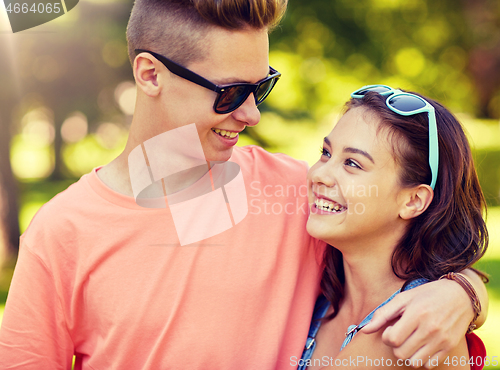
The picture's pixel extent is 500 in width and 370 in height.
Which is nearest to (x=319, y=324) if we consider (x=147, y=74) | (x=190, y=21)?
(x=147, y=74)

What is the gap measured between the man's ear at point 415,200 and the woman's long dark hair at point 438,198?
4 cm

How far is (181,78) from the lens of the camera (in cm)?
217

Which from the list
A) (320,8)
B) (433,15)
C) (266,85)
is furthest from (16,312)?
(433,15)

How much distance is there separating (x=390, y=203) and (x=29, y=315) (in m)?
1.77

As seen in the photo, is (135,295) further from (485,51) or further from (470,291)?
(485,51)

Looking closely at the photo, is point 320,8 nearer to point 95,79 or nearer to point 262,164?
point 95,79

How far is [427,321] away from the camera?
1659mm

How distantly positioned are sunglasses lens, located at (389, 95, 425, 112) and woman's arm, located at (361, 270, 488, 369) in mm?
831

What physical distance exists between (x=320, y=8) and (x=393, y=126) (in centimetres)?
549

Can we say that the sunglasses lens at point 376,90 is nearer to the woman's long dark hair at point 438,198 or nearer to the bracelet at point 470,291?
the woman's long dark hair at point 438,198

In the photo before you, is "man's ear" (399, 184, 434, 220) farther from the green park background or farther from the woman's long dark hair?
the green park background

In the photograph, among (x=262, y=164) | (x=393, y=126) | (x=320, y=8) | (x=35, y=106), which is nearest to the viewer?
(x=393, y=126)

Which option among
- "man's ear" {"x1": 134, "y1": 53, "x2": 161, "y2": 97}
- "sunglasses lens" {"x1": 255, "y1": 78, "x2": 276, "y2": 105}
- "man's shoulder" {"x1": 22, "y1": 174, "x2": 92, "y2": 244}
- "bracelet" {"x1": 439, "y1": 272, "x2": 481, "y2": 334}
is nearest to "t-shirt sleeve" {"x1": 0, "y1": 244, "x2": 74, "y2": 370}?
"man's shoulder" {"x1": 22, "y1": 174, "x2": 92, "y2": 244}

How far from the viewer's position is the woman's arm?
163 centimetres
